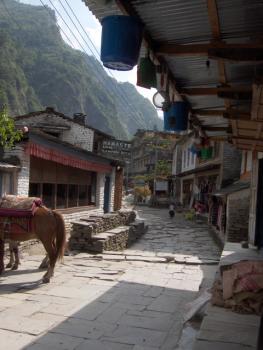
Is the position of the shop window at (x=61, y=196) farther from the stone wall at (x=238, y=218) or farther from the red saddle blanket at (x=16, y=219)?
the red saddle blanket at (x=16, y=219)

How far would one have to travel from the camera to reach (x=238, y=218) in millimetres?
14023

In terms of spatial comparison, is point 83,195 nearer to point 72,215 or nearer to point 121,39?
point 72,215

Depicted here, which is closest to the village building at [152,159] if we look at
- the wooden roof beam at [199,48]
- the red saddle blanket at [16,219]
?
the red saddle blanket at [16,219]

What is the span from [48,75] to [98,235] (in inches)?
3169

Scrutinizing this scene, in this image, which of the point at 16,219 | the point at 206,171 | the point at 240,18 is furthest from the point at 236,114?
the point at 206,171

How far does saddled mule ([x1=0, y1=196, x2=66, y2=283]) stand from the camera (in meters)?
7.86

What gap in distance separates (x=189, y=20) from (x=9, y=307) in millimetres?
4804

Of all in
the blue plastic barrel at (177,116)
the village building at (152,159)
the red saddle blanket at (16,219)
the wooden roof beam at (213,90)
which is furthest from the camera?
the village building at (152,159)

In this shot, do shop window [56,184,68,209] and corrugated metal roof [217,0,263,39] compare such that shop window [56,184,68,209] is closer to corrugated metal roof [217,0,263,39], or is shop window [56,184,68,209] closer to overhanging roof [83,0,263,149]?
overhanging roof [83,0,263,149]

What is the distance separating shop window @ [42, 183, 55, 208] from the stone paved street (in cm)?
297

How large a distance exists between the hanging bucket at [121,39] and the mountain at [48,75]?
6549 cm

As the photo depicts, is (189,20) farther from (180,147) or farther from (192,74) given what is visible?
(180,147)

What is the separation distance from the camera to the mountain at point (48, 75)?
71562 mm

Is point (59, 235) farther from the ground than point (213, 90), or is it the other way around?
point (213, 90)
